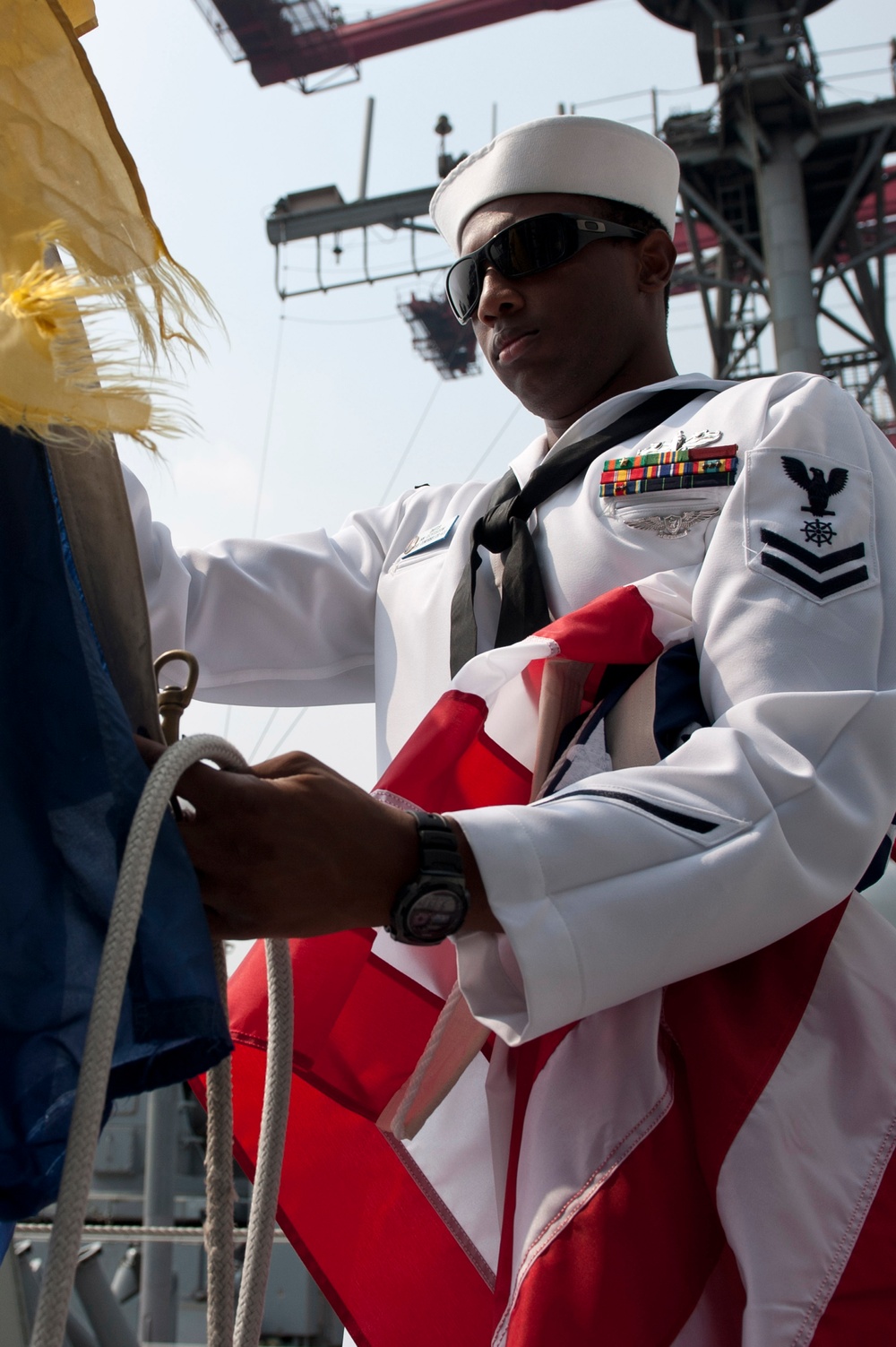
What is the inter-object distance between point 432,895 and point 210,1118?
23cm

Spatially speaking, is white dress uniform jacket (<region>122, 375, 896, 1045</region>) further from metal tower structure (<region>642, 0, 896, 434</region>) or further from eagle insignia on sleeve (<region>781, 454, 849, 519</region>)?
metal tower structure (<region>642, 0, 896, 434</region>)

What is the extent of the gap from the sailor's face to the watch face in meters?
1.02

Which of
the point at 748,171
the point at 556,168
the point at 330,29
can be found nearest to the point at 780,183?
the point at 748,171

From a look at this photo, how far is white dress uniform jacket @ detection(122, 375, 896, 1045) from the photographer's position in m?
0.98

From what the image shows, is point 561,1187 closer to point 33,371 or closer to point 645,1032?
point 645,1032

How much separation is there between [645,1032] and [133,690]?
1.87ft

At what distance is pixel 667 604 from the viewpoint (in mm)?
1381

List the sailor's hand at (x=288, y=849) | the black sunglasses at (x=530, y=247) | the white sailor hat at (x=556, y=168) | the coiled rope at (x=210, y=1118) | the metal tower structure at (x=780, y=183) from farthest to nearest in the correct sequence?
the metal tower structure at (x=780, y=183), the white sailor hat at (x=556, y=168), the black sunglasses at (x=530, y=247), the sailor's hand at (x=288, y=849), the coiled rope at (x=210, y=1118)

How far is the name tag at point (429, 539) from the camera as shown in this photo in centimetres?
176

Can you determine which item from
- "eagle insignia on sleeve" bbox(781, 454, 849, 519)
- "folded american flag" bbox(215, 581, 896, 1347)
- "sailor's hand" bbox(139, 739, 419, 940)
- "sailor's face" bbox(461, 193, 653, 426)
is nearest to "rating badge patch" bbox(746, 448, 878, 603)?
"eagle insignia on sleeve" bbox(781, 454, 849, 519)

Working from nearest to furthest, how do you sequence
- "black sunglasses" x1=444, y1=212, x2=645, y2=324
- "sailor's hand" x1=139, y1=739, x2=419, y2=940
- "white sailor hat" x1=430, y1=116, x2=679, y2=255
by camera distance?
"sailor's hand" x1=139, y1=739, x2=419, y2=940 → "black sunglasses" x1=444, y1=212, x2=645, y2=324 → "white sailor hat" x1=430, y1=116, x2=679, y2=255

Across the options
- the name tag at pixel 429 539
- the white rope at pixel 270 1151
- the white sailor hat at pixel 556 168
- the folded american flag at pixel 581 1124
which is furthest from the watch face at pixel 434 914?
the white sailor hat at pixel 556 168

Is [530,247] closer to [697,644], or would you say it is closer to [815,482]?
[815,482]

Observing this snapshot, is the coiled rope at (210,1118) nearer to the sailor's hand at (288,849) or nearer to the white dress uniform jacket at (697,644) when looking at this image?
the sailor's hand at (288,849)
